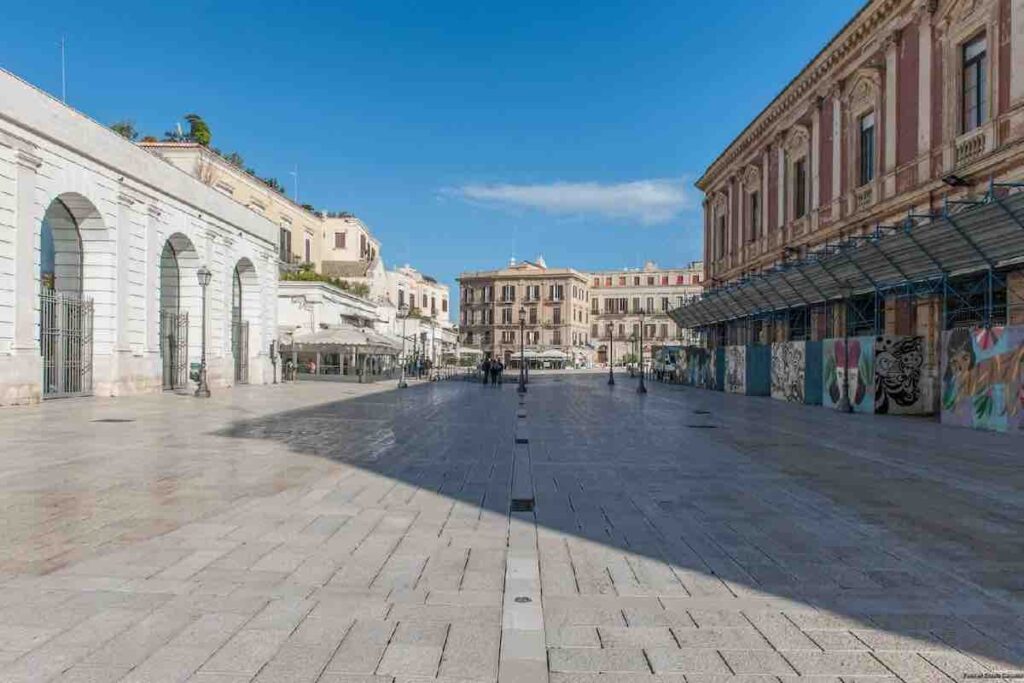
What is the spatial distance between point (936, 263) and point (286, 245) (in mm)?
39630

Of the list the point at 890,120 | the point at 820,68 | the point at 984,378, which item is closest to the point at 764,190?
the point at 820,68

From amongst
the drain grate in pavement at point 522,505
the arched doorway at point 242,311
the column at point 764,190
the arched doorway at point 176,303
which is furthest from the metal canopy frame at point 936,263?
the arched doorway at point 242,311

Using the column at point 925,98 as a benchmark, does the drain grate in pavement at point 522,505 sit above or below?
below

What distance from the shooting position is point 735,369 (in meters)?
32.2

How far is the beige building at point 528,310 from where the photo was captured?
10356 centimetres

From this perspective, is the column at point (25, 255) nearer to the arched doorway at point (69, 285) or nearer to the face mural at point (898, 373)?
the arched doorway at point (69, 285)

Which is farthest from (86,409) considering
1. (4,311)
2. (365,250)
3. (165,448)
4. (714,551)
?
(365,250)

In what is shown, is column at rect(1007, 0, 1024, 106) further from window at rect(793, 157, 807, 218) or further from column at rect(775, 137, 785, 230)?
column at rect(775, 137, 785, 230)

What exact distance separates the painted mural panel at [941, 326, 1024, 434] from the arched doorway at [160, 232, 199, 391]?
23674mm

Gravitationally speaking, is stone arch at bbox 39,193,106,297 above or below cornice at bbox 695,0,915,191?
below

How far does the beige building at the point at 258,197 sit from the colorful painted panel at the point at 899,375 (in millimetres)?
24665

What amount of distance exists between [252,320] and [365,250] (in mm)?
30679

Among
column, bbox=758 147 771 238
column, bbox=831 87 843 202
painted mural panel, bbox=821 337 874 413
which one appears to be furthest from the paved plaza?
column, bbox=758 147 771 238

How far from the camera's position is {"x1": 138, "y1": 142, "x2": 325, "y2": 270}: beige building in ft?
120
